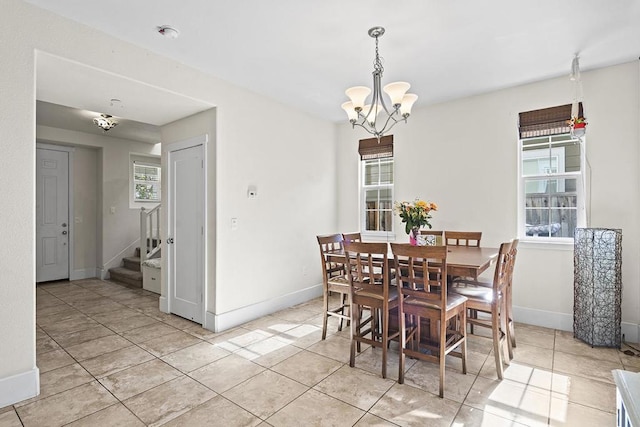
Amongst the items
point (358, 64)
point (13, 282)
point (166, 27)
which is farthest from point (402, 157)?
point (13, 282)

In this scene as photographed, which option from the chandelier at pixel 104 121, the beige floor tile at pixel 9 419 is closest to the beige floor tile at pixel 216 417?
the beige floor tile at pixel 9 419

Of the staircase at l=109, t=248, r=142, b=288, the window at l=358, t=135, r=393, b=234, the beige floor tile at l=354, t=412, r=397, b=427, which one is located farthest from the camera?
the staircase at l=109, t=248, r=142, b=288

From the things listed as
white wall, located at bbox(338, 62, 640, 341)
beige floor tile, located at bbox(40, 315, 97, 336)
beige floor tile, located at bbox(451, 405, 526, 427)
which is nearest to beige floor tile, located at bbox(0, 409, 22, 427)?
beige floor tile, located at bbox(40, 315, 97, 336)

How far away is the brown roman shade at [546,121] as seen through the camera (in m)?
3.51

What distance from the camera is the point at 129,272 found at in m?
5.88

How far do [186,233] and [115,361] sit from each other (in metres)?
1.53

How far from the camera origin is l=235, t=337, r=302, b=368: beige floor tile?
2883 millimetres

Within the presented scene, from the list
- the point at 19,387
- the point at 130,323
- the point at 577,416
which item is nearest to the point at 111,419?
the point at 19,387

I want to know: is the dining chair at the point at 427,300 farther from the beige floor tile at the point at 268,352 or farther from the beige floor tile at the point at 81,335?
the beige floor tile at the point at 81,335

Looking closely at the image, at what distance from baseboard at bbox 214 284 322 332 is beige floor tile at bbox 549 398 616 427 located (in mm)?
2983

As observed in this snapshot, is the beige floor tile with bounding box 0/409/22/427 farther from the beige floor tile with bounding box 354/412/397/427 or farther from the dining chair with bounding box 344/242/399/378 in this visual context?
the dining chair with bounding box 344/242/399/378

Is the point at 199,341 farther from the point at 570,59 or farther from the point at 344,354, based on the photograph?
the point at 570,59

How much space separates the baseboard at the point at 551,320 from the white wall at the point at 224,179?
2.74 meters

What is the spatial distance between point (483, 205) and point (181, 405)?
149 inches
